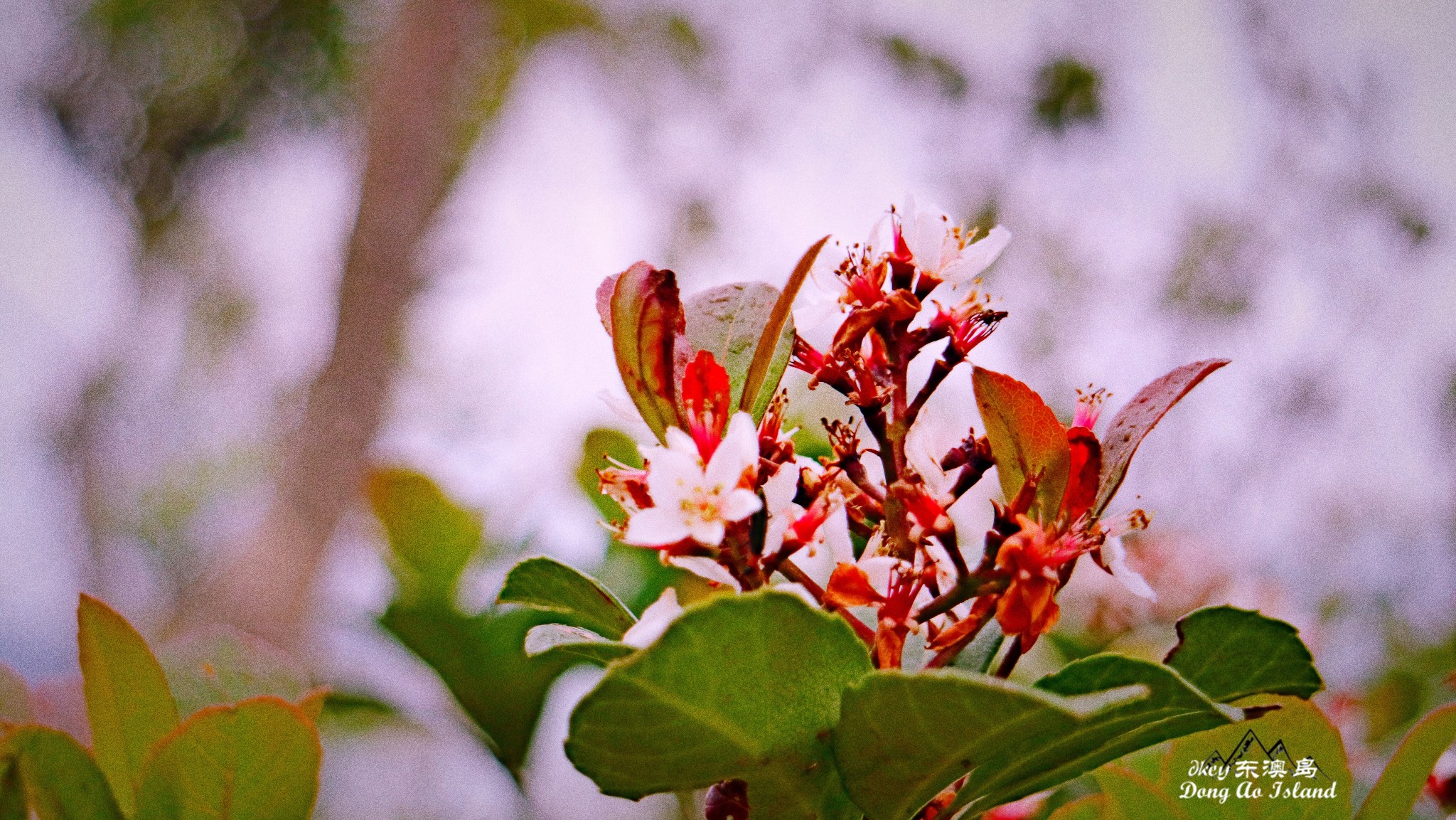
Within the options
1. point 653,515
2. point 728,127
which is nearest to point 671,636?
point 653,515

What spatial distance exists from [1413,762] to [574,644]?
1.11ft

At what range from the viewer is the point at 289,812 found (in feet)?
1.21

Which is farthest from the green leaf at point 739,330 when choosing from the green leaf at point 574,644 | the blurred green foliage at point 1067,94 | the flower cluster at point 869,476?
the blurred green foliage at point 1067,94

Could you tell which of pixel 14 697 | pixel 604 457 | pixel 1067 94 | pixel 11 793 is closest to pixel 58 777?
pixel 11 793

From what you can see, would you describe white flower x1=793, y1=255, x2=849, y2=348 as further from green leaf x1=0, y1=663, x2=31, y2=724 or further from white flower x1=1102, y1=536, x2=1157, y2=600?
green leaf x1=0, y1=663, x2=31, y2=724

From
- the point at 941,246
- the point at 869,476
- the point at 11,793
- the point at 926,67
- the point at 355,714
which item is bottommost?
the point at 355,714

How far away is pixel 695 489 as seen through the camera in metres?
0.34

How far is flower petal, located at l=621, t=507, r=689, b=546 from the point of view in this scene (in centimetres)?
33

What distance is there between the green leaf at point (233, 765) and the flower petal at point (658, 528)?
152 mm

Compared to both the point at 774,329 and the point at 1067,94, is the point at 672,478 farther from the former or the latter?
the point at 1067,94

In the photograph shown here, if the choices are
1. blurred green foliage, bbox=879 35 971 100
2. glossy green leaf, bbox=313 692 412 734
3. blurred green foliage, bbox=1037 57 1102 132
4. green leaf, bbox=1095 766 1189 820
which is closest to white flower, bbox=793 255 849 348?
green leaf, bbox=1095 766 1189 820

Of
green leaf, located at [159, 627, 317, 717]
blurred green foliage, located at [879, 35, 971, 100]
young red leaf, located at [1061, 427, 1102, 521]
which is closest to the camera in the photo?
young red leaf, located at [1061, 427, 1102, 521]

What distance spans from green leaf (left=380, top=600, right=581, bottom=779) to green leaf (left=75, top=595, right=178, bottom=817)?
251 millimetres

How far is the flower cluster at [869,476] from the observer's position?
33 centimetres
